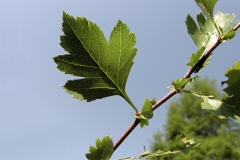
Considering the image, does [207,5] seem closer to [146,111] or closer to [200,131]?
[146,111]

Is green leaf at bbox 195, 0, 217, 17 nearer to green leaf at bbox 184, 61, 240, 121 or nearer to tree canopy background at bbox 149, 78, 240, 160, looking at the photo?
green leaf at bbox 184, 61, 240, 121

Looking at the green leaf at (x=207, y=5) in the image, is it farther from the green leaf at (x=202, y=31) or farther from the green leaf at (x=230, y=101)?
the green leaf at (x=230, y=101)

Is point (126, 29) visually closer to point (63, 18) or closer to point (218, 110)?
point (63, 18)

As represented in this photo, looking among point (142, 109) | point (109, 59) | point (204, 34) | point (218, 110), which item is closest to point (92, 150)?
point (142, 109)

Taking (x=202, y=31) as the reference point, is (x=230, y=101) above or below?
below

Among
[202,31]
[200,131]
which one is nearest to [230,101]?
[202,31]

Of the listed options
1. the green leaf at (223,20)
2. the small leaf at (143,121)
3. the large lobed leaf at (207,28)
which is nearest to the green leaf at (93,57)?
the small leaf at (143,121)
